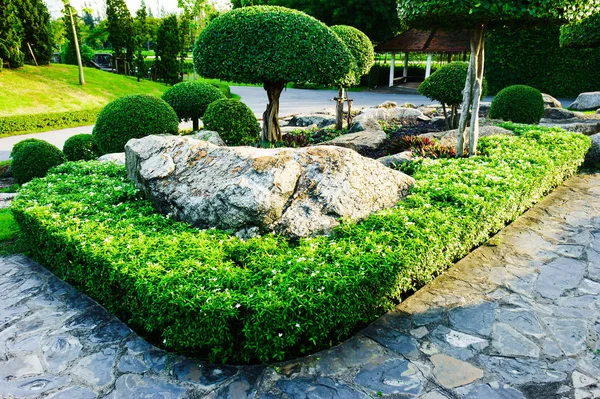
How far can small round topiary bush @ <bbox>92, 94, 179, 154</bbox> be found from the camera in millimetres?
11008

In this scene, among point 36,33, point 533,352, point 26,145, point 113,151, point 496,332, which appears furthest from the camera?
point 36,33

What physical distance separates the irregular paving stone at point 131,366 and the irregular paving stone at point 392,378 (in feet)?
6.45

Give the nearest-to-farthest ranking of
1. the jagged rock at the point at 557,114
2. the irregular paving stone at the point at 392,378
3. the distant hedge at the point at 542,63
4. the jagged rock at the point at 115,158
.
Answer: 1. the irregular paving stone at the point at 392,378
2. the jagged rock at the point at 115,158
3. the jagged rock at the point at 557,114
4. the distant hedge at the point at 542,63

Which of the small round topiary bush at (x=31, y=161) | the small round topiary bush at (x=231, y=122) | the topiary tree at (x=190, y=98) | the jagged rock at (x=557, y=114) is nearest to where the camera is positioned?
the small round topiary bush at (x=31, y=161)

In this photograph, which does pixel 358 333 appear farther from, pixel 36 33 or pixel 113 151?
pixel 36 33

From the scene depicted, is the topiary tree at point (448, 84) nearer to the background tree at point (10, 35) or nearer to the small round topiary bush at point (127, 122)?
the small round topiary bush at point (127, 122)

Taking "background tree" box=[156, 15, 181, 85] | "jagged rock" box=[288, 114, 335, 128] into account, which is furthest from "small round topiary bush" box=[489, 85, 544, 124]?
"background tree" box=[156, 15, 181, 85]

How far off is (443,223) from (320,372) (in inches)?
102

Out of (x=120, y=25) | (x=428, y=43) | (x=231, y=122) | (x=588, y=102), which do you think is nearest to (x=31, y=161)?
(x=231, y=122)

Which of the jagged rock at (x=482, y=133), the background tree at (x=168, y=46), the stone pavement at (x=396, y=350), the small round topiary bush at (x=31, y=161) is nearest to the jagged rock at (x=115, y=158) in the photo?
the small round topiary bush at (x=31, y=161)

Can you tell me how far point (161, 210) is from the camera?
6.55 metres

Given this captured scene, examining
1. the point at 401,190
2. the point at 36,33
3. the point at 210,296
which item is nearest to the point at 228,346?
the point at 210,296

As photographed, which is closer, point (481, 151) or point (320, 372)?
point (320, 372)

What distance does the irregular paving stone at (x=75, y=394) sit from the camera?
381 cm
